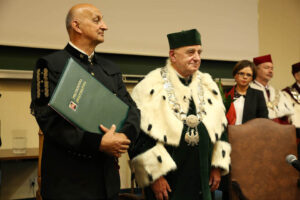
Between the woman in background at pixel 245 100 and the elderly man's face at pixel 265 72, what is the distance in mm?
327

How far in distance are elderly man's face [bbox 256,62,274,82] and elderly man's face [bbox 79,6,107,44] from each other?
2408 millimetres

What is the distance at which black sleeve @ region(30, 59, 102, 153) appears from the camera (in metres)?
1.26

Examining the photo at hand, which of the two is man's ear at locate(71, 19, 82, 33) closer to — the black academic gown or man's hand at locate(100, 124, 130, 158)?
the black academic gown

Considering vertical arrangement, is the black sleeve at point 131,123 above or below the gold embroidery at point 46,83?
below

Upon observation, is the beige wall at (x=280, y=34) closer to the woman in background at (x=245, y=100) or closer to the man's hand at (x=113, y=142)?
the woman in background at (x=245, y=100)

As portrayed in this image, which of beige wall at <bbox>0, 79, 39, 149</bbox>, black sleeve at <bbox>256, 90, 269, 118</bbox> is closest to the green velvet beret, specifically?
black sleeve at <bbox>256, 90, 269, 118</bbox>

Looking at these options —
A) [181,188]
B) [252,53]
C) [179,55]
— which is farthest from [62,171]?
[252,53]

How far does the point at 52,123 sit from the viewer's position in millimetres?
1291

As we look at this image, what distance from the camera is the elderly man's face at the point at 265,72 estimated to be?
3452 millimetres

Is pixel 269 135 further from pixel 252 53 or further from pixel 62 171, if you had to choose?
pixel 252 53

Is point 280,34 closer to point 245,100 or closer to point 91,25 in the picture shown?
point 245,100

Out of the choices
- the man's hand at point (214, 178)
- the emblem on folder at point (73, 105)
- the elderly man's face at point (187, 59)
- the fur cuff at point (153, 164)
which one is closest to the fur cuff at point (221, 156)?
the man's hand at point (214, 178)

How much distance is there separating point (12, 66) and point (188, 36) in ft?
6.54

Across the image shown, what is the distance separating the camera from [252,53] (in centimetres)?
446
